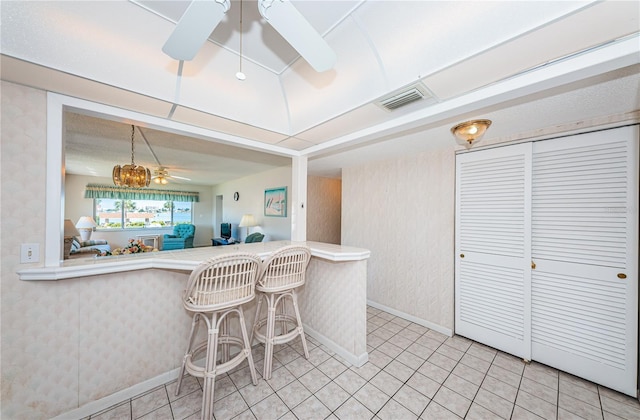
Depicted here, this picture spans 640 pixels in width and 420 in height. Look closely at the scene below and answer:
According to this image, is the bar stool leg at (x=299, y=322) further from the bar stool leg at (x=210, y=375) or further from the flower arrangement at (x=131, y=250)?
the flower arrangement at (x=131, y=250)

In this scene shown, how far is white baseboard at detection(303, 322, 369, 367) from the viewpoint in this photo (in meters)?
2.03

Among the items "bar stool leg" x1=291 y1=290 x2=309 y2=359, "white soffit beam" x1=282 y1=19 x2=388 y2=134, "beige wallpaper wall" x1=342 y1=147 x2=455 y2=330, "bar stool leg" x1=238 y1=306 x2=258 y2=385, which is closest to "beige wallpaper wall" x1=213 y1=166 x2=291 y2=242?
"beige wallpaper wall" x1=342 y1=147 x2=455 y2=330

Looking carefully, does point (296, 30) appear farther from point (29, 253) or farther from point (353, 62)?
point (29, 253)

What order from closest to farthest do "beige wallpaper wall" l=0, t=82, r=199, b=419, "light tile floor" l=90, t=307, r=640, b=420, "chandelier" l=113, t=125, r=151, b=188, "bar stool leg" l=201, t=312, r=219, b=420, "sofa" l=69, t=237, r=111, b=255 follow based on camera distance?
"beige wallpaper wall" l=0, t=82, r=199, b=419, "bar stool leg" l=201, t=312, r=219, b=420, "light tile floor" l=90, t=307, r=640, b=420, "chandelier" l=113, t=125, r=151, b=188, "sofa" l=69, t=237, r=111, b=255

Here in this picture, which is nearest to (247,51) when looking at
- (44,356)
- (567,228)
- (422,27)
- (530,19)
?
(422,27)

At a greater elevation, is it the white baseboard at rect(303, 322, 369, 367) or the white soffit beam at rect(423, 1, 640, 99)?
the white soffit beam at rect(423, 1, 640, 99)

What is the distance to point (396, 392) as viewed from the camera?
1.73 meters

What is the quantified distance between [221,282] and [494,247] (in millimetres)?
2661

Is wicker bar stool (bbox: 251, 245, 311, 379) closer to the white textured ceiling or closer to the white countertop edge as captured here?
the white countertop edge

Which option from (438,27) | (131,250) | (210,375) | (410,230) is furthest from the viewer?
(410,230)

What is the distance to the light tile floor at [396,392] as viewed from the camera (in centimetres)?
154

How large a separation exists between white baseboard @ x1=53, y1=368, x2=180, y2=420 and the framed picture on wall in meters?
2.97

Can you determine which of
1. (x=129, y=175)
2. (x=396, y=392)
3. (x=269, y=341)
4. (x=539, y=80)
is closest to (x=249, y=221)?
(x=129, y=175)

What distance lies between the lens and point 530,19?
0.96 m
